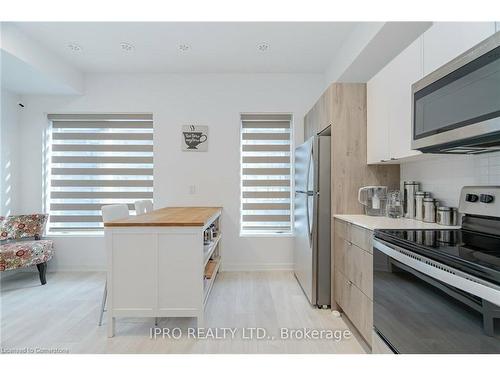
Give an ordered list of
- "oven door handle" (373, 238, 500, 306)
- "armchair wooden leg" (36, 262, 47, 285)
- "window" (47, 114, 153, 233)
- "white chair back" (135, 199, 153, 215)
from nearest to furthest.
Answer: "oven door handle" (373, 238, 500, 306) < "white chair back" (135, 199, 153, 215) < "armchair wooden leg" (36, 262, 47, 285) < "window" (47, 114, 153, 233)

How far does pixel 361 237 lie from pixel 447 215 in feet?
2.02

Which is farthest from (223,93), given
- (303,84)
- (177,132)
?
(303,84)

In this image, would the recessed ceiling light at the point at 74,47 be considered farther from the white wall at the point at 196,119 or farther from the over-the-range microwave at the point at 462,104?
the over-the-range microwave at the point at 462,104

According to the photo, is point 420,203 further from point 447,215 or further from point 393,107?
point 393,107

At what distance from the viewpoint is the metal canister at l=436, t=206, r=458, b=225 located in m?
1.88

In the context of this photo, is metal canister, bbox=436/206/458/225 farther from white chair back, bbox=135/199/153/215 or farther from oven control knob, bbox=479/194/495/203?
white chair back, bbox=135/199/153/215

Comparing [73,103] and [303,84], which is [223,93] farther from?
[73,103]

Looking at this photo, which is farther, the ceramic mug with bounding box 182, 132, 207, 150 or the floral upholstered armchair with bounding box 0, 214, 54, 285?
the ceramic mug with bounding box 182, 132, 207, 150

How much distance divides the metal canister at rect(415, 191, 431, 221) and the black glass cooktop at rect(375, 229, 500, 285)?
0.46m

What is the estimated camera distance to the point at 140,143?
3.77m

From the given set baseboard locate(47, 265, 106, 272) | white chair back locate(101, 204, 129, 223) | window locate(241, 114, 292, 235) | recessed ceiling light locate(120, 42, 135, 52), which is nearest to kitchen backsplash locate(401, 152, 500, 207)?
window locate(241, 114, 292, 235)

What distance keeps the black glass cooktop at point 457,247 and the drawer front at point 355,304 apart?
0.54 meters

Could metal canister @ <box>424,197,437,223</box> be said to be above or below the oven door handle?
above
